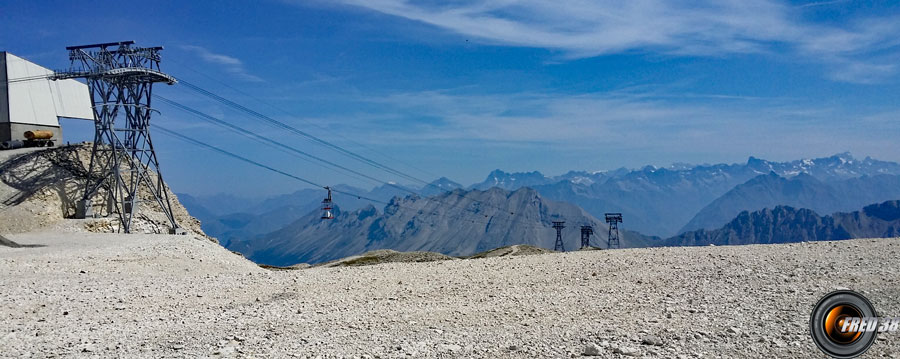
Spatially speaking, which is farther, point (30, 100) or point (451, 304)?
point (30, 100)

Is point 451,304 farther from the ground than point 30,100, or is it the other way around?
point 30,100

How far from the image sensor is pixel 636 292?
19.5m

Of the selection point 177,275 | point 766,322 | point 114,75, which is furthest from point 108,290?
point 114,75

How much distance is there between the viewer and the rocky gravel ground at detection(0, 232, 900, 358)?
47.1ft

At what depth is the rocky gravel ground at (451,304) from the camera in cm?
1437

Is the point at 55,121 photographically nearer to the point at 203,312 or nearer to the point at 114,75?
the point at 114,75

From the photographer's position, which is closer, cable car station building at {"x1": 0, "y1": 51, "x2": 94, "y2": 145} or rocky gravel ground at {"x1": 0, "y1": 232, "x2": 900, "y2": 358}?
rocky gravel ground at {"x1": 0, "y1": 232, "x2": 900, "y2": 358}

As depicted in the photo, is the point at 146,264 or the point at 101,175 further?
the point at 101,175

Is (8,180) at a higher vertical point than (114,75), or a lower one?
lower

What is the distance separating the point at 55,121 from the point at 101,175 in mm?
18916

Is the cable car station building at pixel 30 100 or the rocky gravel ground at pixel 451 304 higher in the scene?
the cable car station building at pixel 30 100

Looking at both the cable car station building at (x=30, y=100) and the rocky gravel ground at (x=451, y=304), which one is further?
the cable car station building at (x=30, y=100)

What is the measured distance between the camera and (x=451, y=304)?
61.9 feet

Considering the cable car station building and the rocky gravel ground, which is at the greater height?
the cable car station building
